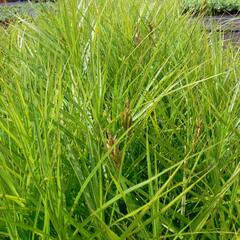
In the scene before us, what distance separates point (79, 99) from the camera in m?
0.91

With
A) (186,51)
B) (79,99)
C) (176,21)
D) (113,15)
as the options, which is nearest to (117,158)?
(79,99)

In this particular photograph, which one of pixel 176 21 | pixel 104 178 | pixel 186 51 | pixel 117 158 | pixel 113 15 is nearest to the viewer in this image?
pixel 117 158

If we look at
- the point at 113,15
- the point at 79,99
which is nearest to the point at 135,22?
the point at 113,15

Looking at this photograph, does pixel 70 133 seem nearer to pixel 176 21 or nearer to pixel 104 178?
pixel 104 178

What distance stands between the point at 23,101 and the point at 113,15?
844mm

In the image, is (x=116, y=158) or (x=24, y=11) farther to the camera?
(x=24, y=11)

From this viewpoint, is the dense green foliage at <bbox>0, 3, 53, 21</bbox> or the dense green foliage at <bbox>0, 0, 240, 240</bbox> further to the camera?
the dense green foliage at <bbox>0, 3, 53, 21</bbox>

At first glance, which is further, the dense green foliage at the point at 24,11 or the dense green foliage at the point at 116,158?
the dense green foliage at the point at 24,11

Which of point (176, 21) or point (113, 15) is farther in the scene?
point (113, 15)

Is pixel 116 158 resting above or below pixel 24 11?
above

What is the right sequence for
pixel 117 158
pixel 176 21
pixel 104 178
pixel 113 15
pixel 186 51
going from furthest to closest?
pixel 113 15, pixel 176 21, pixel 186 51, pixel 104 178, pixel 117 158

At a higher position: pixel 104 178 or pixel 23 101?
pixel 23 101

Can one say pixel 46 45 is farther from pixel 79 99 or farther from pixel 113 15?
pixel 79 99

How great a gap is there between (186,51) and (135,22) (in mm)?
261
